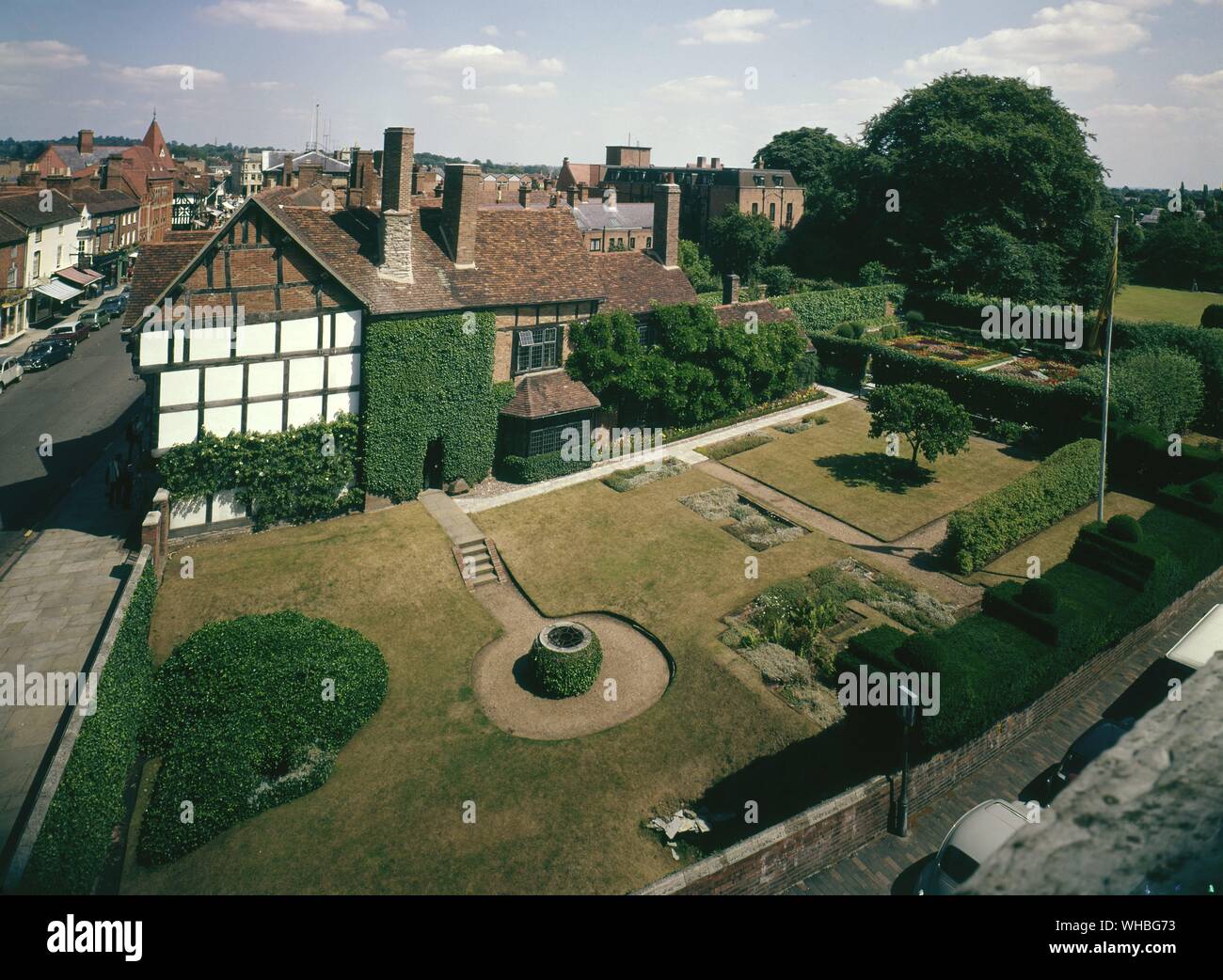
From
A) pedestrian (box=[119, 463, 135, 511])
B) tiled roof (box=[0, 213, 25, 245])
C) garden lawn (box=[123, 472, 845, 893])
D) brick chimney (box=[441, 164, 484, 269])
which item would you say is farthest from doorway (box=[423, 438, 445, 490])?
tiled roof (box=[0, 213, 25, 245])

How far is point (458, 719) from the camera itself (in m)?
19.5

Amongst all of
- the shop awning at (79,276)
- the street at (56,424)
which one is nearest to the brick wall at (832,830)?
the street at (56,424)

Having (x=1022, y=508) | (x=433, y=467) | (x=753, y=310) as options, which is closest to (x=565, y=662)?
(x=433, y=467)

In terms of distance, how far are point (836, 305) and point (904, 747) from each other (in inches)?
1875

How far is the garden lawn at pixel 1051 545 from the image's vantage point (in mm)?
25703

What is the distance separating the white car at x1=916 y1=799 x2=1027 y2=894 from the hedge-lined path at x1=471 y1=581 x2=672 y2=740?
771 cm

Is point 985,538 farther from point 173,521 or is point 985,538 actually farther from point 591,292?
point 173,521

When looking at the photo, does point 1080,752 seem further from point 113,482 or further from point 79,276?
point 79,276

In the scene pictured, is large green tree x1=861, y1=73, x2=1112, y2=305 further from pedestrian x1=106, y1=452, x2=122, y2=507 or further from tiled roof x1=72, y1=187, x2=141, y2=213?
tiled roof x1=72, y1=187, x2=141, y2=213

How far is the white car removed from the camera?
45.5 feet

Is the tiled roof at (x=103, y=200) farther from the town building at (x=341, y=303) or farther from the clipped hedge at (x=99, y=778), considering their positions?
the clipped hedge at (x=99, y=778)

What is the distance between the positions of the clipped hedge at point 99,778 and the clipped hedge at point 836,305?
4436cm

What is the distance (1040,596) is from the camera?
19.1 m

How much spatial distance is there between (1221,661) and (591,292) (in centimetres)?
3096
